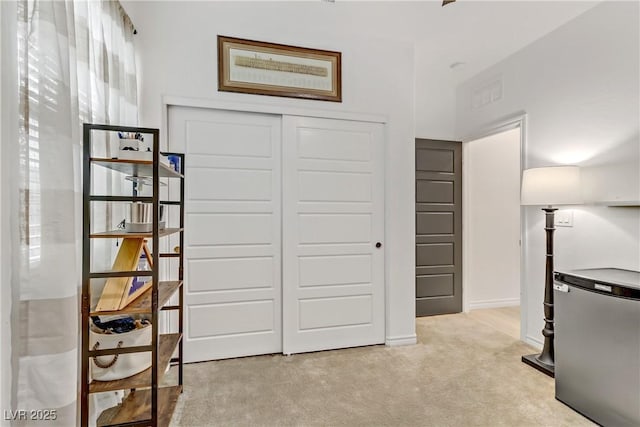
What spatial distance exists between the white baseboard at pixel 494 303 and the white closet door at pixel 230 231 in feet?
8.49

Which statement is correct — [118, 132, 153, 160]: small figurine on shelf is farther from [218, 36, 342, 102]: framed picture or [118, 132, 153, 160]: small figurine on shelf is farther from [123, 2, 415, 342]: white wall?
[218, 36, 342, 102]: framed picture

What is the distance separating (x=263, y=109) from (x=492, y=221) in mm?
3156

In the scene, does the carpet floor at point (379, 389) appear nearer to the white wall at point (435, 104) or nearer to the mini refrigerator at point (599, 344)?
the mini refrigerator at point (599, 344)

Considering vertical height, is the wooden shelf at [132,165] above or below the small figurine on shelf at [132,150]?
below

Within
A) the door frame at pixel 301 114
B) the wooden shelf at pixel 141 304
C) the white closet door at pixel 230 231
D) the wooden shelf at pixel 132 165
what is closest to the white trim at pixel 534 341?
the door frame at pixel 301 114

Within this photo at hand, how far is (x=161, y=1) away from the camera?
259 centimetres

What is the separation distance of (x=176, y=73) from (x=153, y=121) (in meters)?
0.41

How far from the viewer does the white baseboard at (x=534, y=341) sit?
3021 millimetres

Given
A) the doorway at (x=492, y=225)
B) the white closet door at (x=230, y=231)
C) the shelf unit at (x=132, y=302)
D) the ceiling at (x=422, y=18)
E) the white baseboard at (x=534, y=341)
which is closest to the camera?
the shelf unit at (x=132, y=302)

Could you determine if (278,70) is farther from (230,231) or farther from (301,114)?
(230,231)

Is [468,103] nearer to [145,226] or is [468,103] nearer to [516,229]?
[516,229]

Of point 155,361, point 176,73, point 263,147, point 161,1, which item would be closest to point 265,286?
point 263,147

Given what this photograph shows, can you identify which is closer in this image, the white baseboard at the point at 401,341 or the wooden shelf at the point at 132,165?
the wooden shelf at the point at 132,165

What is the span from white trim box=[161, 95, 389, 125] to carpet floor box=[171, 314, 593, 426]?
194 cm
